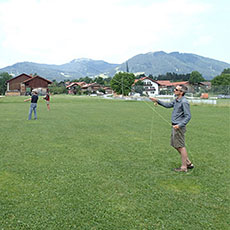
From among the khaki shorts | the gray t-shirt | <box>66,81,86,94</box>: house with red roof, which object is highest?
the gray t-shirt

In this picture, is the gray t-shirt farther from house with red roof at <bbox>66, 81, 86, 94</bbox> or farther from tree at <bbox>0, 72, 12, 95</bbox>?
house with red roof at <bbox>66, 81, 86, 94</bbox>

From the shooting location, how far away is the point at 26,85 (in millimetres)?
83188

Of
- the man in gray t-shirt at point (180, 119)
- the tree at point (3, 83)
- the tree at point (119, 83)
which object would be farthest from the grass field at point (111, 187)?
the tree at point (3, 83)

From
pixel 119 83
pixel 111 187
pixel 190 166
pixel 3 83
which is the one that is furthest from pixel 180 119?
pixel 3 83

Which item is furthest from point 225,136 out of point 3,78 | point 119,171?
point 3,78

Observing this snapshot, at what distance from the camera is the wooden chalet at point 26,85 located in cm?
8281

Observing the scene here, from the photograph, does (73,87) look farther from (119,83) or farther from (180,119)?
(180,119)

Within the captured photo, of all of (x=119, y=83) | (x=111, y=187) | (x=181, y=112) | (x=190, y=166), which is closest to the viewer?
(x=111, y=187)

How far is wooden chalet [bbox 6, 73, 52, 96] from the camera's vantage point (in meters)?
82.8

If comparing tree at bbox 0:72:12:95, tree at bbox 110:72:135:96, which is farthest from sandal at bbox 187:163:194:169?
tree at bbox 0:72:12:95

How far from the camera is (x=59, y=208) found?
3820 millimetres

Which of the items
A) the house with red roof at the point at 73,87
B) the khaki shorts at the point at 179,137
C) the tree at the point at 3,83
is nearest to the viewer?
the khaki shorts at the point at 179,137

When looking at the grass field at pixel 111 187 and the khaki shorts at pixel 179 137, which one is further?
the khaki shorts at pixel 179 137

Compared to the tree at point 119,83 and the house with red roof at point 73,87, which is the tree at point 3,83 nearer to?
the house with red roof at point 73,87
